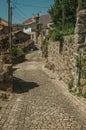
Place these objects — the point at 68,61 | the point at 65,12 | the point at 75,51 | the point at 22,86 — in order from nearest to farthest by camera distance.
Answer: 1. the point at 75,51
2. the point at 22,86
3. the point at 68,61
4. the point at 65,12

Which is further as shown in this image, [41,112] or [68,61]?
[68,61]

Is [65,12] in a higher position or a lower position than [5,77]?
higher

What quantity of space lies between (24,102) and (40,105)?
102cm

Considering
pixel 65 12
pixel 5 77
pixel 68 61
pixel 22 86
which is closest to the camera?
pixel 5 77

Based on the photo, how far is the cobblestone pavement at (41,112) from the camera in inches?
389

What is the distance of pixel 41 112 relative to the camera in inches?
450

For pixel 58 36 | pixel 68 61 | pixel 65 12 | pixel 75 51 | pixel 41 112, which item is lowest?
pixel 41 112

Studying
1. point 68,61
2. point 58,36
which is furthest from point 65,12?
point 68,61

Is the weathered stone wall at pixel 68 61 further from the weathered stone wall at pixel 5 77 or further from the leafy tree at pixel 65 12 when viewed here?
the leafy tree at pixel 65 12

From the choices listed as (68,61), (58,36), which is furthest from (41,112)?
(58,36)

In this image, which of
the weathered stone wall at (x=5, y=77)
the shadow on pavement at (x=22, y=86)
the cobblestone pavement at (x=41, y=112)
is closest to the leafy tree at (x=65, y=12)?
the shadow on pavement at (x=22, y=86)

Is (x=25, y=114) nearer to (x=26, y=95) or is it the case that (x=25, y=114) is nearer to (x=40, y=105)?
(x=40, y=105)

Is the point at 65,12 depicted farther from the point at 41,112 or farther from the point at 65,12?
the point at 41,112

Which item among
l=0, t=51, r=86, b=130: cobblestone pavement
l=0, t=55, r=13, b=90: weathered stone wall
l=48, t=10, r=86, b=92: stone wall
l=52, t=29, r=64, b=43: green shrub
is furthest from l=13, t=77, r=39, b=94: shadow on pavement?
l=52, t=29, r=64, b=43: green shrub
